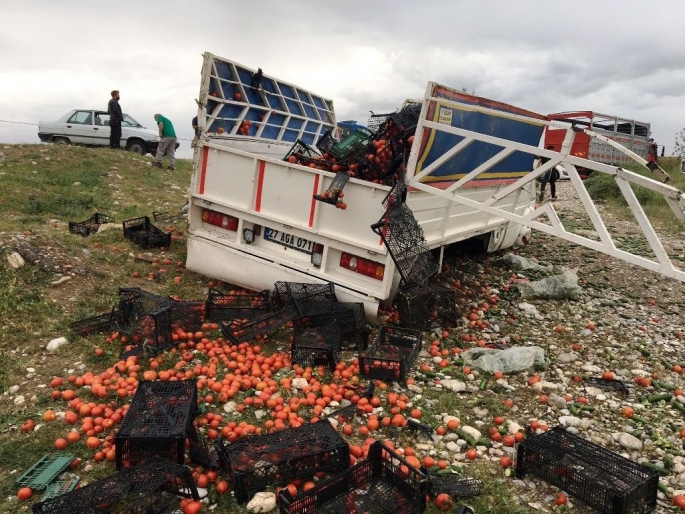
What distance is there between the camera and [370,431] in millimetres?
3926

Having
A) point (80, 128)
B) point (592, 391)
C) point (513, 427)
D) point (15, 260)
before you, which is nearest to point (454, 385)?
point (513, 427)

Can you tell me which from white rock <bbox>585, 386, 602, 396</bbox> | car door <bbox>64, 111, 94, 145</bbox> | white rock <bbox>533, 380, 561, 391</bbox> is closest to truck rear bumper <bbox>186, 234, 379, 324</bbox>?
white rock <bbox>533, 380, 561, 391</bbox>

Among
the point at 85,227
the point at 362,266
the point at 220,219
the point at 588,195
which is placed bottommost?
the point at 85,227

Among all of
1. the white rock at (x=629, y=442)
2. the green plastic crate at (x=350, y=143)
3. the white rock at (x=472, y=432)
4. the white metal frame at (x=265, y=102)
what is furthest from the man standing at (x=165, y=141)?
the white rock at (x=629, y=442)

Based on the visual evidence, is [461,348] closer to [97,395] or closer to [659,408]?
[659,408]

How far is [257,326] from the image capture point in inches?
204

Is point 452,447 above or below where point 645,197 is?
below

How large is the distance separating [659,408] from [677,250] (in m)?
7.10

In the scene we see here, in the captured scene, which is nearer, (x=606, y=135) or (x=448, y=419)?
(x=448, y=419)

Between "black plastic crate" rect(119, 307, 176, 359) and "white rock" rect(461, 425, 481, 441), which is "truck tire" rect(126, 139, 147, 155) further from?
"white rock" rect(461, 425, 481, 441)

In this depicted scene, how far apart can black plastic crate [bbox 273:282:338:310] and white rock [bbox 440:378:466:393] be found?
156 cm

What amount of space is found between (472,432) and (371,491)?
1.15 meters

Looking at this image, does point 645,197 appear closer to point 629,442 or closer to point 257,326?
point 629,442

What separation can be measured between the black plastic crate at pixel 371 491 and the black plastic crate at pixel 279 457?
194mm
